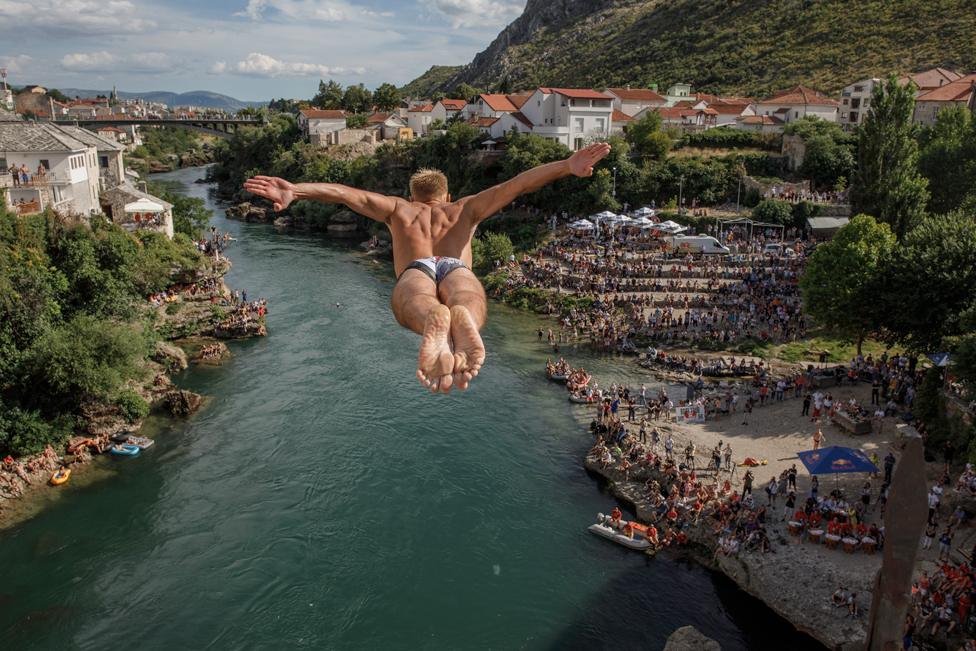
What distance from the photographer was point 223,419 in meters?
25.1

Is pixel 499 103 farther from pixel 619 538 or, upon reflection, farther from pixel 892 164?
pixel 619 538

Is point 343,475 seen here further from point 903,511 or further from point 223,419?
point 903,511

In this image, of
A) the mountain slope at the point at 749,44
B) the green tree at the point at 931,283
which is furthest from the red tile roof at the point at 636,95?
the green tree at the point at 931,283

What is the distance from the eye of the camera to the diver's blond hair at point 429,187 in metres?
5.95

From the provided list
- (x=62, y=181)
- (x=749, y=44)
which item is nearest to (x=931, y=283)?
(x=62, y=181)

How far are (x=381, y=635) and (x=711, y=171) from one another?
4126 cm

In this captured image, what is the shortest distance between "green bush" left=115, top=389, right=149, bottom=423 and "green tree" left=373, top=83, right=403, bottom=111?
76483 mm

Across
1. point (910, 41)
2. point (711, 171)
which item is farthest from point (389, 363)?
point (910, 41)

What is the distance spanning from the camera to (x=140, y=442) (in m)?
23.2

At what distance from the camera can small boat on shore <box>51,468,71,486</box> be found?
827 inches

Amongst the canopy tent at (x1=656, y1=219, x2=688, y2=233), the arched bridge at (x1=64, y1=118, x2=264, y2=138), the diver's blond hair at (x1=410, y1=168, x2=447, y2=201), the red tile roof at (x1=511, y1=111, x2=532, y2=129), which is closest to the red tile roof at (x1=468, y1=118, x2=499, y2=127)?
the red tile roof at (x1=511, y1=111, x2=532, y2=129)

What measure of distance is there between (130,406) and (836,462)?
869 inches

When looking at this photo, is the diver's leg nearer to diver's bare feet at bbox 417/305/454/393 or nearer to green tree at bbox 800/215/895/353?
diver's bare feet at bbox 417/305/454/393

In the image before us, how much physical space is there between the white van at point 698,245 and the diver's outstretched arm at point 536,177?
1379 inches
